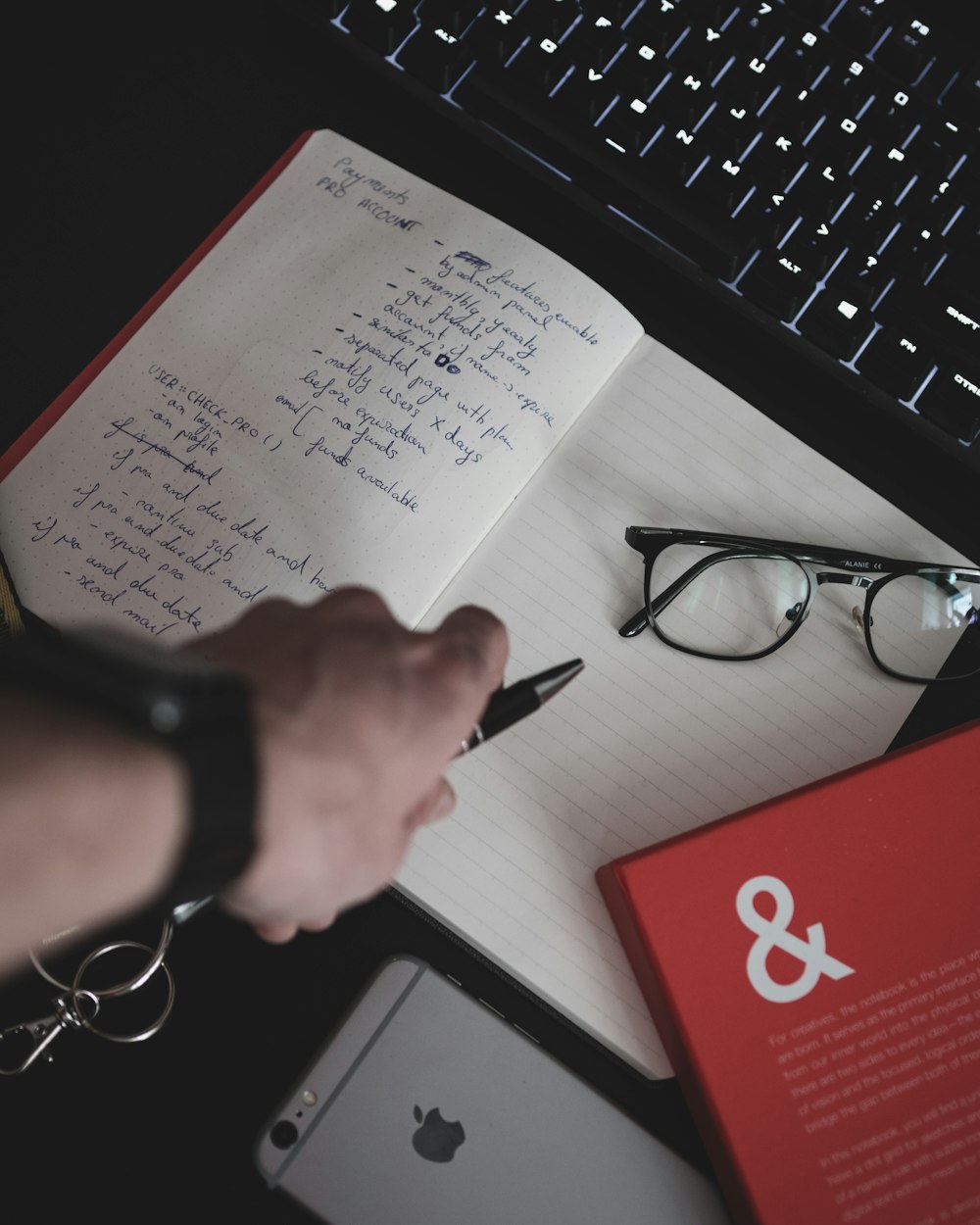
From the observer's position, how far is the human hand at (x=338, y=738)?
0.39 metres

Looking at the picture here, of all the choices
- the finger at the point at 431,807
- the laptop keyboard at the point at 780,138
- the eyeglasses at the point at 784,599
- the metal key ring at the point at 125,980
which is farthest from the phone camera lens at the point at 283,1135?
the laptop keyboard at the point at 780,138

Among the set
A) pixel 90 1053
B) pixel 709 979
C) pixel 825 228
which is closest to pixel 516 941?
pixel 709 979

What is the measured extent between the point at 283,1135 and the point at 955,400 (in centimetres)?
56

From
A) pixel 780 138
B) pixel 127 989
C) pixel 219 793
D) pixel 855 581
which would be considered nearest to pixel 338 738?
pixel 219 793

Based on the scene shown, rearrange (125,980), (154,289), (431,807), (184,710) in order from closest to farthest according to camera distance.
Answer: (184,710)
(431,807)
(125,980)
(154,289)

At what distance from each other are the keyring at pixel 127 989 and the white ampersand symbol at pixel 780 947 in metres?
0.32

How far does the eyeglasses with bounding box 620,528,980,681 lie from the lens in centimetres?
63

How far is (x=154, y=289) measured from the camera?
0.68 meters

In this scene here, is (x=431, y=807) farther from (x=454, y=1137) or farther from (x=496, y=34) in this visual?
(x=496, y=34)

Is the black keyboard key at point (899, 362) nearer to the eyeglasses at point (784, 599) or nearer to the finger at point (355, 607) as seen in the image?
the eyeglasses at point (784, 599)

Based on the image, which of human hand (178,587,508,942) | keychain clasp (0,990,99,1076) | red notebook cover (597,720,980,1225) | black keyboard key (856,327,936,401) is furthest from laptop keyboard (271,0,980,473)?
keychain clasp (0,990,99,1076)

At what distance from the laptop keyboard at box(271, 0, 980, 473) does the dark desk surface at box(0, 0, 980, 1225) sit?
4 cm

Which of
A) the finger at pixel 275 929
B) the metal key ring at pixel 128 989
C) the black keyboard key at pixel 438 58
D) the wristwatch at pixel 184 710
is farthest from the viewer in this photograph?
the black keyboard key at pixel 438 58

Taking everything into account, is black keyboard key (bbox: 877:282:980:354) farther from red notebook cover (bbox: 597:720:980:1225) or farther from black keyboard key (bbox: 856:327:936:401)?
red notebook cover (bbox: 597:720:980:1225)
